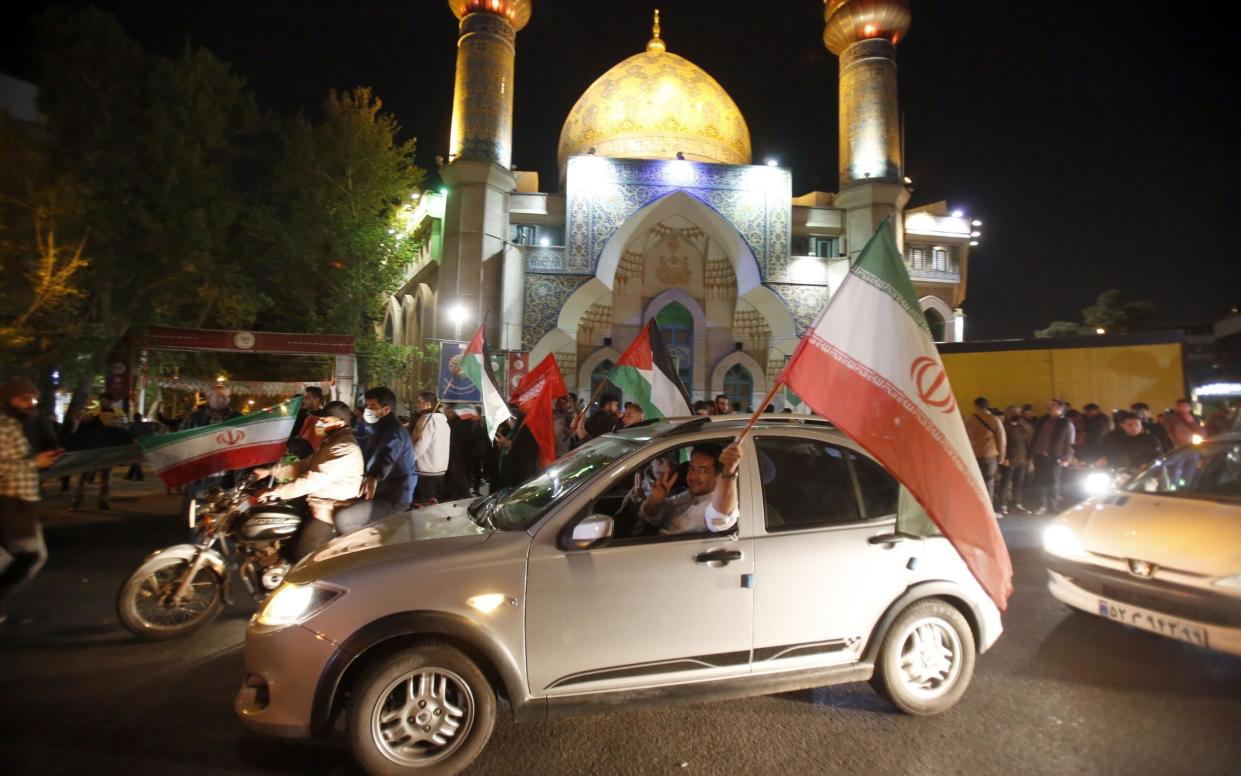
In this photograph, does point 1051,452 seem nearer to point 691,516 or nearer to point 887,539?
point 887,539

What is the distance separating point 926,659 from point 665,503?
5.22ft

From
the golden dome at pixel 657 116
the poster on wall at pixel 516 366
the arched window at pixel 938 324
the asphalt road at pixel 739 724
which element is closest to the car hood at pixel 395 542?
the asphalt road at pixel 739 724

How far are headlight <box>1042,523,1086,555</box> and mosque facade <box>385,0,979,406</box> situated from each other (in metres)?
13.4

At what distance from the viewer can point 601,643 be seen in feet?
9.68

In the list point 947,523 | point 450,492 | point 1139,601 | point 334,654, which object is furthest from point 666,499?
point 450,492

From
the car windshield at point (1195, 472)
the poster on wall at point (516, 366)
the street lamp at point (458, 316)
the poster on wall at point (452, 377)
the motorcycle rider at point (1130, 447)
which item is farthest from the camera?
the street lamp at point (458, 316)

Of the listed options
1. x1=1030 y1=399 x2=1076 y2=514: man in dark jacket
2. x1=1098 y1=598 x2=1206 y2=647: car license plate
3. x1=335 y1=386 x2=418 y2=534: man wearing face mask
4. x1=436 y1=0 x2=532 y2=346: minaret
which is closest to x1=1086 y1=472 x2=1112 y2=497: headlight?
x1=1030 y1=399 x2=1076 y2=514: man in dark jacket

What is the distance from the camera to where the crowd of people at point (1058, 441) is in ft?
27.8

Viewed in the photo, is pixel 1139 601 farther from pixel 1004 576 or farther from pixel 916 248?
pixel 916 248

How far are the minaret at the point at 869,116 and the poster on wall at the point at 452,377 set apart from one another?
12.5 metres

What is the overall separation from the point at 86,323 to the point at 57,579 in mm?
12801

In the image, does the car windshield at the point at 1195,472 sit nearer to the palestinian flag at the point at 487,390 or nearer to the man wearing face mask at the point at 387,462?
the man wearing face mask at the point at 387,462

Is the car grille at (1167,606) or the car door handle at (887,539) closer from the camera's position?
the car door handle at (887,539)

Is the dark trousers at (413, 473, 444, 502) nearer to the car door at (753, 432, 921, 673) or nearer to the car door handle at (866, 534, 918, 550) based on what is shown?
the car door at (753, 432, 921, 673)
